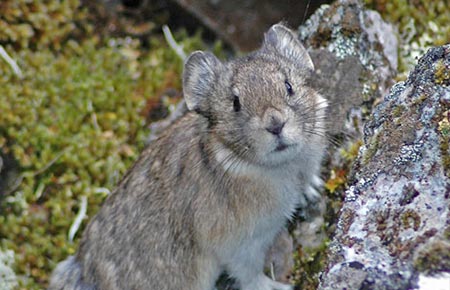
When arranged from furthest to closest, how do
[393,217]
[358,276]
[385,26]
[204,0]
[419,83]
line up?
1. [204,0]
2. [385,26]
3. [419,83]
4. [393,217]
5. [358,276]

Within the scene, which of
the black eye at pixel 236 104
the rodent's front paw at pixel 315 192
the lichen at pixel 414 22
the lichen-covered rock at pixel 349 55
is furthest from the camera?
the lichen at pixel 414 22

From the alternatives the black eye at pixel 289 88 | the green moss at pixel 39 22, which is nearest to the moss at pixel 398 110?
the black eye at pixel 289 88

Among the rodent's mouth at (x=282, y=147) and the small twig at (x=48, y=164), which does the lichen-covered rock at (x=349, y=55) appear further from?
the small twig at (x=48, y=164)

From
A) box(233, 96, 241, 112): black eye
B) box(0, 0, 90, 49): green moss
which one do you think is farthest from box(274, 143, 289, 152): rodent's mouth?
box(0, 0, 90, 49): green moss

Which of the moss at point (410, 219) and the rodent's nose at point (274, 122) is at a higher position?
the rodent's nose at point (274, 122)

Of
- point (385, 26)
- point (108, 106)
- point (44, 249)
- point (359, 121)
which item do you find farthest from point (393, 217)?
point (108, 106)

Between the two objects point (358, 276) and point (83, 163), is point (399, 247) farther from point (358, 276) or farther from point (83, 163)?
point (83, 163)

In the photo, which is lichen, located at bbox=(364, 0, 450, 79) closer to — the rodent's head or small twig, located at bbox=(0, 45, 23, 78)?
the rodent's head
